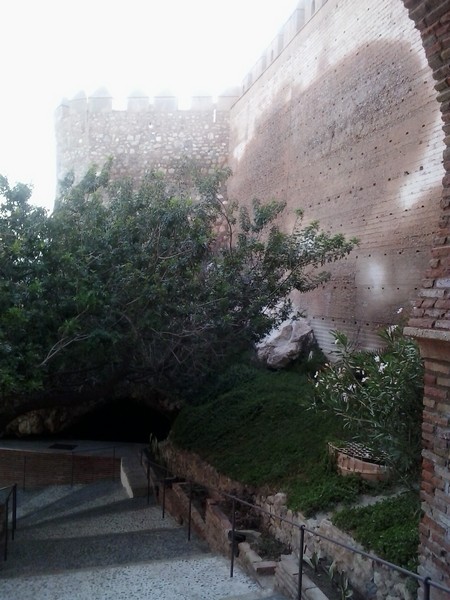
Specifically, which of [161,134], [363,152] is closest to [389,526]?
[363,152]

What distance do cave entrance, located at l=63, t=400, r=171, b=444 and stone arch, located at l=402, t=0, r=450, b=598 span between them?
12660mm

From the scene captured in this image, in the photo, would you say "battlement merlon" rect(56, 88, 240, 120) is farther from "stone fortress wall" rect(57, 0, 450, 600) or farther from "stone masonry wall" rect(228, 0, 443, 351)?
"stone masonry wall" rect(228, 0, 443, 351)

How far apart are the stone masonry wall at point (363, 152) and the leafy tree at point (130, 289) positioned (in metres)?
0.94

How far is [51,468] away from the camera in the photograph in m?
13.0

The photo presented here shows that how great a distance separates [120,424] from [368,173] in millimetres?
10095

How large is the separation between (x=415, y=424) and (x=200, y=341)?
407 centimetres

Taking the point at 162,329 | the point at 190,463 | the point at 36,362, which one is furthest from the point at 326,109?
the point at 36,362

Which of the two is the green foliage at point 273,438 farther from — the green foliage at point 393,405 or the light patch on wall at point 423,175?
the light patch on wall at point 423,175

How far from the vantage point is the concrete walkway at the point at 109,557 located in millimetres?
5566

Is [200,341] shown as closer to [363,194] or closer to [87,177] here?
[87,177]

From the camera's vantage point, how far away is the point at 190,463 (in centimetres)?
1012

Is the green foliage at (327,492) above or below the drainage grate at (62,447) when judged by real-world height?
above

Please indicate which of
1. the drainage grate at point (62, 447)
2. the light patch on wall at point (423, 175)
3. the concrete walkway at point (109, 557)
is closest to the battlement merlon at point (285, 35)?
the light patch on wall at point (423, 175)

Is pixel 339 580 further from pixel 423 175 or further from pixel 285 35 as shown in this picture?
pixel 285 35
